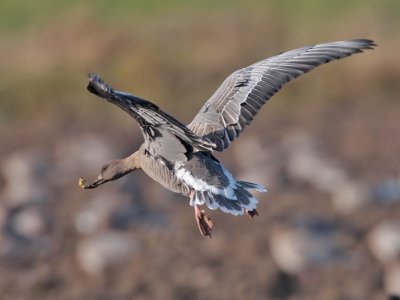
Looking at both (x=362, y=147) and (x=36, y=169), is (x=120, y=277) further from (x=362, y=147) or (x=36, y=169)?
(x=362, y=147)

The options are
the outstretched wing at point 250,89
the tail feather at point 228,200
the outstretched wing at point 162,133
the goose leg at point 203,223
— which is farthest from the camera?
the outstretched wing at point 250,89

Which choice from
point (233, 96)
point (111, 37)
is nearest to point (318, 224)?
point (233, 96)

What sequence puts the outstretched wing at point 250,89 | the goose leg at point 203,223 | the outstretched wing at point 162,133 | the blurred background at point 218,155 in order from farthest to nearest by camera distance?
the blurred background at point 218,155, the outstretched wing at point 250,89, the goose leg at point 203,223, the outstretched wing at point 162,133

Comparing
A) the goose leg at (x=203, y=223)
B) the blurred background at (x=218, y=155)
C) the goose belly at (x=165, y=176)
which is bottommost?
the blurred background at (x=218, y=155)

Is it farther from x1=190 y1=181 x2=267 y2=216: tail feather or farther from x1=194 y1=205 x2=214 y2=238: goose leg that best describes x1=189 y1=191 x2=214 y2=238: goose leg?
x1=190 y1=181 x2=267 y2=216: tail feather

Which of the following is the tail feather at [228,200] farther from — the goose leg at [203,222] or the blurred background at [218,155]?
the blurred background at [218,155]

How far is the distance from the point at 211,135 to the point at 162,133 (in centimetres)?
56

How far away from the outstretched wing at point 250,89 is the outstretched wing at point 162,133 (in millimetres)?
305

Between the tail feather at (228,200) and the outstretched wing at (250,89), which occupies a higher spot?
the outstretched wing at (250,89)

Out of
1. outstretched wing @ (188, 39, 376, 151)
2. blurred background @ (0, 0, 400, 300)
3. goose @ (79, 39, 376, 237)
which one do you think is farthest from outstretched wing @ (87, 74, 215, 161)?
blurred background @ (0, 0, 400, 300)

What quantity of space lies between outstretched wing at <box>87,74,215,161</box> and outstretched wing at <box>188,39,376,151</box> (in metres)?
0.31

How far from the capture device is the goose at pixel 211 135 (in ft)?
29.1

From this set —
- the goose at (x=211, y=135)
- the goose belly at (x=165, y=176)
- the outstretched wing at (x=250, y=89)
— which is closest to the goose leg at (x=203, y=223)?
the goose at (x=211, y=135)

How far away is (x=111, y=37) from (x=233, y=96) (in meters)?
13.0
